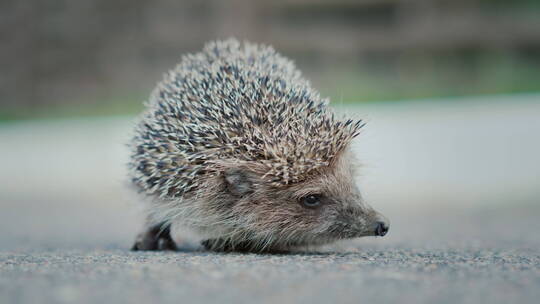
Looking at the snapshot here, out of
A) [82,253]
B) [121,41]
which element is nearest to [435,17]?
[121,41]

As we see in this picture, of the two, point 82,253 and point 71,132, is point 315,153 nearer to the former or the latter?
point 82,253

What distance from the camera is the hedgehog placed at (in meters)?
4.60

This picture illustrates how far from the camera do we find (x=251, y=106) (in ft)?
15.7

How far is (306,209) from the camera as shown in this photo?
470cm

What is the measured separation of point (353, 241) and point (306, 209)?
5.40ft

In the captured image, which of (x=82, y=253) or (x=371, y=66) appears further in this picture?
(x=371, y=66)

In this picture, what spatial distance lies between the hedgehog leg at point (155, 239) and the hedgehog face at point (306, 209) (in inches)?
32.4

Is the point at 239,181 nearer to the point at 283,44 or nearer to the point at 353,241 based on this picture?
the point at 353,241

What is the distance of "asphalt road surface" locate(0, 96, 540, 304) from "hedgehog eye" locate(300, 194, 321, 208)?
38 cm

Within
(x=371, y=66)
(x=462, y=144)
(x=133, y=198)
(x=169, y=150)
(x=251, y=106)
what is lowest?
(x=133, y=198)

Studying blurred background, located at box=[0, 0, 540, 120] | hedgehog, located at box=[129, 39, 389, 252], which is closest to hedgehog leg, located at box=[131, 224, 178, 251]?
hedgehog, located at box=[129, 39, 389, 252]

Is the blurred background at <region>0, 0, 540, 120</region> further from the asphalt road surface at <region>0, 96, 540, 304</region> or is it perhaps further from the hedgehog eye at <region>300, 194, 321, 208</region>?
the hedgehog eye at <region>300, 194, 321, 208</region>

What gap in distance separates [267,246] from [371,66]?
407 inches

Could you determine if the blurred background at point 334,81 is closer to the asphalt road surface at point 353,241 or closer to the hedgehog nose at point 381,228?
the asphalt road surface at point 353,241
